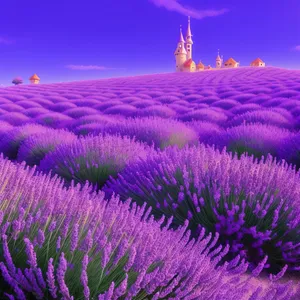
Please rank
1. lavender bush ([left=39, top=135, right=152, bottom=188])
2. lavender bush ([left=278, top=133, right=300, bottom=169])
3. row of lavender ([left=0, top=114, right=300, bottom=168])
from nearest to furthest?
lavender bush ([left=39, top=135, right=152, bottom=188]) < lavender bush ([left=278, top=133, right=300, bottom=169]) < row of lavender ([left=0, top=114, right=300, bottom=168])

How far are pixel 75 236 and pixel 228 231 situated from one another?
45.3 inches

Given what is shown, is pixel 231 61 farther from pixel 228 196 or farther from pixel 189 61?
pixel 228 196

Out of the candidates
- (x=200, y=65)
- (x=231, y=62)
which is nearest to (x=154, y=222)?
(x=200, y=65)

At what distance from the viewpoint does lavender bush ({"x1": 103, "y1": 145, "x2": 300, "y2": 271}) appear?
1871mm

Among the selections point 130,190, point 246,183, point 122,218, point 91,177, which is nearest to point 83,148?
point 91,177

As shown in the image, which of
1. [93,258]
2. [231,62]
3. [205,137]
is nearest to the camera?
[93,258]

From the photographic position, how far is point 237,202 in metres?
2.03

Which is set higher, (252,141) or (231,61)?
(231,61)

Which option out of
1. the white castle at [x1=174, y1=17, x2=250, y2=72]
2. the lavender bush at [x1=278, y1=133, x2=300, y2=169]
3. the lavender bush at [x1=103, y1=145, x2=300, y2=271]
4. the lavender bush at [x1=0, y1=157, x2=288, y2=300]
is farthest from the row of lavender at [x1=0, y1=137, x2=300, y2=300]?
the white castle at [x1=174, y1=17, x2=250, y2=72]

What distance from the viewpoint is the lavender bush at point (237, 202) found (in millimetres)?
1871

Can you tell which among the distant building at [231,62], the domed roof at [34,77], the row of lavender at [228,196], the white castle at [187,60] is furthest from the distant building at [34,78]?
the row of lavender at [228,196]

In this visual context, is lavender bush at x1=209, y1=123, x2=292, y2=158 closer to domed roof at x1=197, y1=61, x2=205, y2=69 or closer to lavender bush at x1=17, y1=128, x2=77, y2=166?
lavender bush at x1=17, y1=128, x2=77, y2=166

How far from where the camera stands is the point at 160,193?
2.17m

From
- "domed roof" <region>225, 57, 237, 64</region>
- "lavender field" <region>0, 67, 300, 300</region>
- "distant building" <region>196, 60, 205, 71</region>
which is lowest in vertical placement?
"lavender field" <region>0, 67, 300, 300</region>
